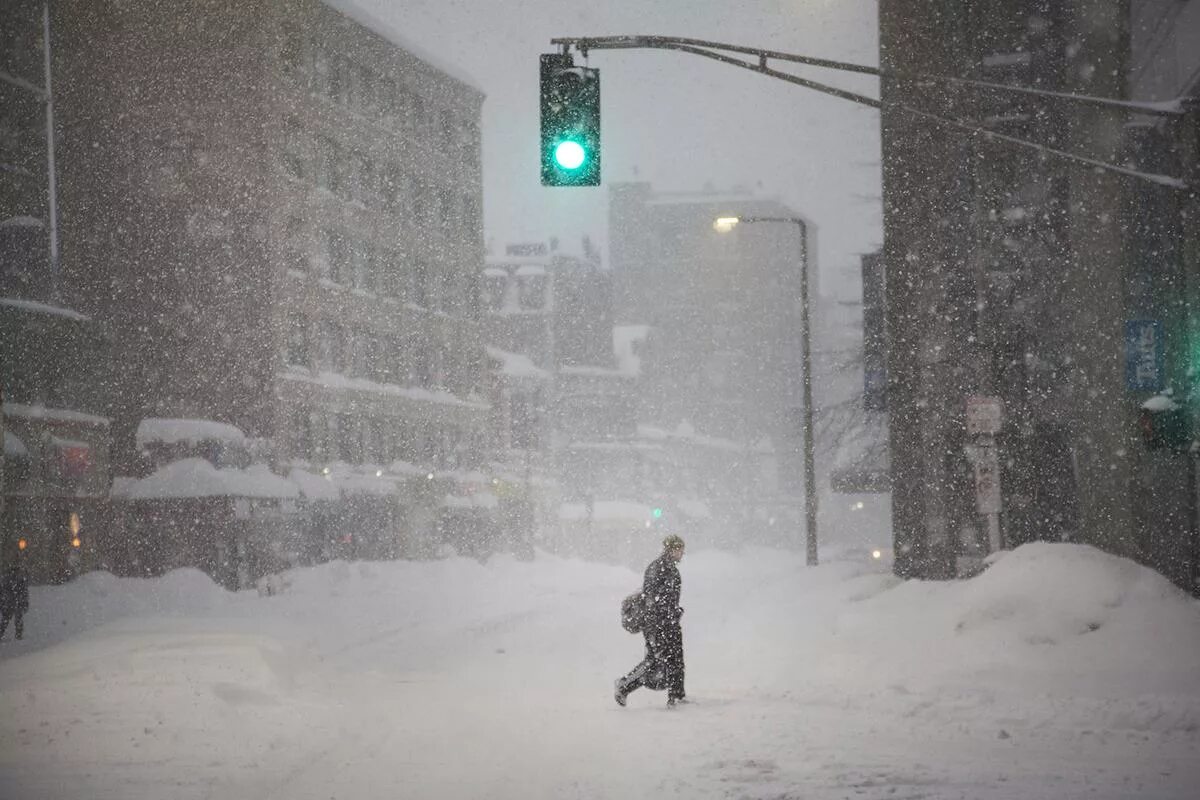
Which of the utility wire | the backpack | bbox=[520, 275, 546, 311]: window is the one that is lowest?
the backpack

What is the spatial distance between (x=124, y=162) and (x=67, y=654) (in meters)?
45.3

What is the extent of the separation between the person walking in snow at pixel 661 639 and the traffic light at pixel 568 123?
12.9 feet

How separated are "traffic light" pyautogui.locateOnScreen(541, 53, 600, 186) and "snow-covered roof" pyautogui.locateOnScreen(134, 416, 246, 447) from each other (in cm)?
4273

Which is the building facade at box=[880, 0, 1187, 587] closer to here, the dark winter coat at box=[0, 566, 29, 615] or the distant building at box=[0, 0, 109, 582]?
the dark winter coat at box=[0, 566, 29, 615]

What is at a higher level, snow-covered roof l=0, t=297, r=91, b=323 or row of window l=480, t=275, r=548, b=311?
row of window l=480, t=275, r=548, b=311

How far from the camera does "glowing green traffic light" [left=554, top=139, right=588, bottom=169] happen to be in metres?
12.4

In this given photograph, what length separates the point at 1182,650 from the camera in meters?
13.8

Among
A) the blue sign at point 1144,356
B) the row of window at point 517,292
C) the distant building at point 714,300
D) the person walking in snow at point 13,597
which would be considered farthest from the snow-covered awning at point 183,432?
the distant building at point 714,300

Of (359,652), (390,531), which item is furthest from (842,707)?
(390,531)

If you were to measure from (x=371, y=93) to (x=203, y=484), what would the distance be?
2347cm

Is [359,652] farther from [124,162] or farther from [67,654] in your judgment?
[124,162]

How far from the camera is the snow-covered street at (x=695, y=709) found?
32.2ft

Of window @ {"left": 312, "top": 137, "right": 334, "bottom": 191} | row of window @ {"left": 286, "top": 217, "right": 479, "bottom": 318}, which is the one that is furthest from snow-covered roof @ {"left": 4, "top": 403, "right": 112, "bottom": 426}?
window @ {"left": 312, "top": 137, "right": 334, "bottom": 191}

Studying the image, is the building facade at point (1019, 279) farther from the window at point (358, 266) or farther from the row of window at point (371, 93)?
the window at point (358, 266)
